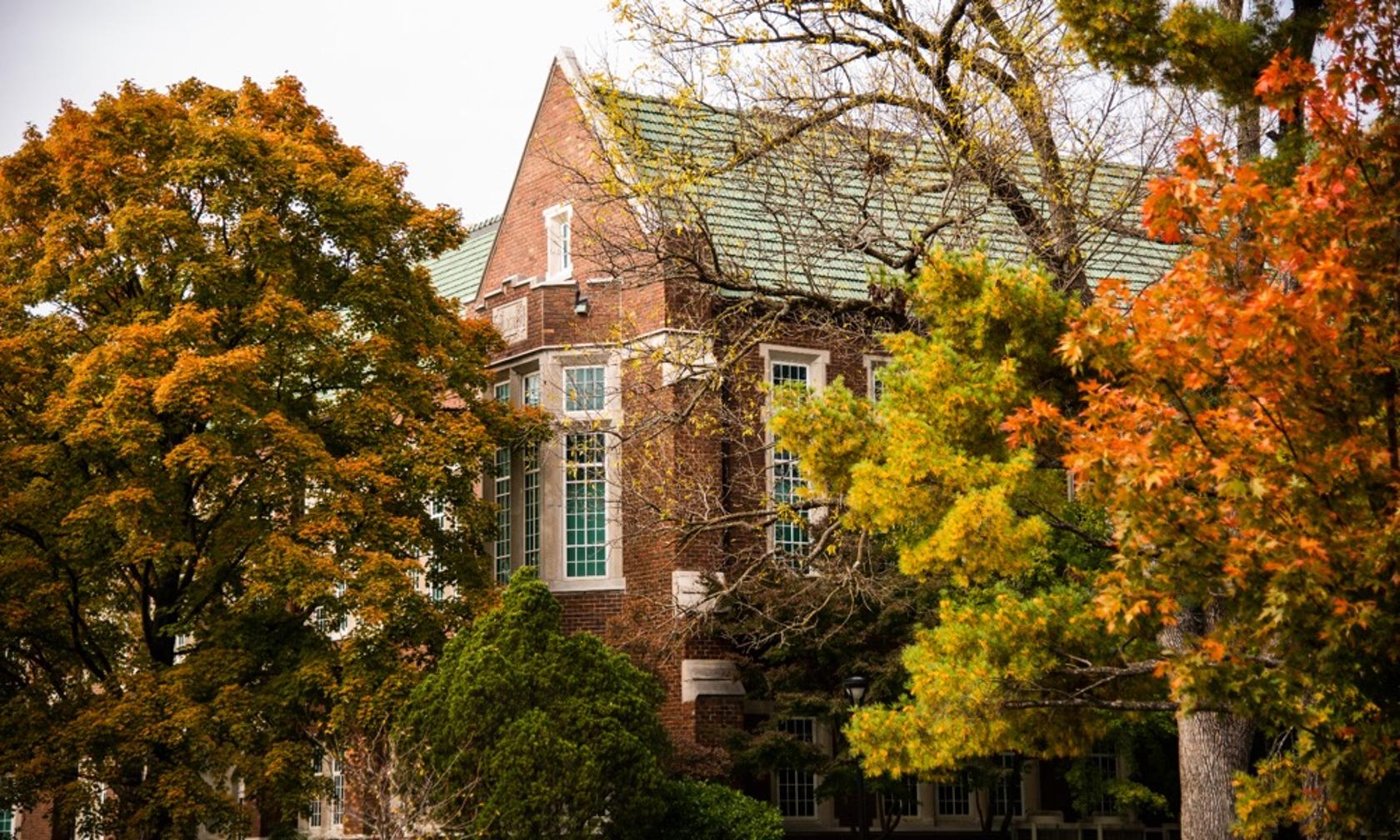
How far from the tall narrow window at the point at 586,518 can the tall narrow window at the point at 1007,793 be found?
6.74 m

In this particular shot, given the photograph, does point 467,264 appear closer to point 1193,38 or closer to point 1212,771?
point 1212,771

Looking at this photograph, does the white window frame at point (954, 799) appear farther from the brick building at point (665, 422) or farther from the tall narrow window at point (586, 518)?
the tall narrow window at point (586, 518)

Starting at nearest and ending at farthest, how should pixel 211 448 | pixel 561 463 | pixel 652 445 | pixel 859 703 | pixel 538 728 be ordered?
pixel 538 728 < pixel 859 703 < pixel 211 448 < pixel 652 445 < pixel 561 463

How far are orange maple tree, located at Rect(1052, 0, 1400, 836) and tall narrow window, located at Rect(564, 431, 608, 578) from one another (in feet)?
51.7

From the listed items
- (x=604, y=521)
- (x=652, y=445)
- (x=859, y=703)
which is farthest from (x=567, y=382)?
(x=859, y=703)

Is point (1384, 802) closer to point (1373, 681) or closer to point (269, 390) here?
point (1373, 681)

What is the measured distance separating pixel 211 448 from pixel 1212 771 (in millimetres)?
13348

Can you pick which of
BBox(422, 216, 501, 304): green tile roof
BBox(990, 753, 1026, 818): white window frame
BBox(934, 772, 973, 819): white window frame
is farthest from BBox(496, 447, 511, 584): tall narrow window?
BBox(422, 216, 501, 304): green tile roof

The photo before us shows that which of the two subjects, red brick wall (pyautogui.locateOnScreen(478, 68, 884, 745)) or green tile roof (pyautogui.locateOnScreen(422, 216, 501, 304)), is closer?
red brick wall (pyautogui.locateOnScreen(478, 68, 884, 745))

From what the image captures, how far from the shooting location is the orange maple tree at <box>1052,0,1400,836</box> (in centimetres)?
970

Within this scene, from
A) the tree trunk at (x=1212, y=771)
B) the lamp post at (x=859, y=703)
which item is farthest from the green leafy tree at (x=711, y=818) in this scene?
the tree trunk at (x=1212, y=771)

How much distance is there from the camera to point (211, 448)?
73.8ft

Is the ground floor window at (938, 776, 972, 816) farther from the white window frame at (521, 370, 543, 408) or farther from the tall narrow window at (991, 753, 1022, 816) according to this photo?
the white window frame at (521, 370, 543, 408)

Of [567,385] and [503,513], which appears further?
[503,513]
